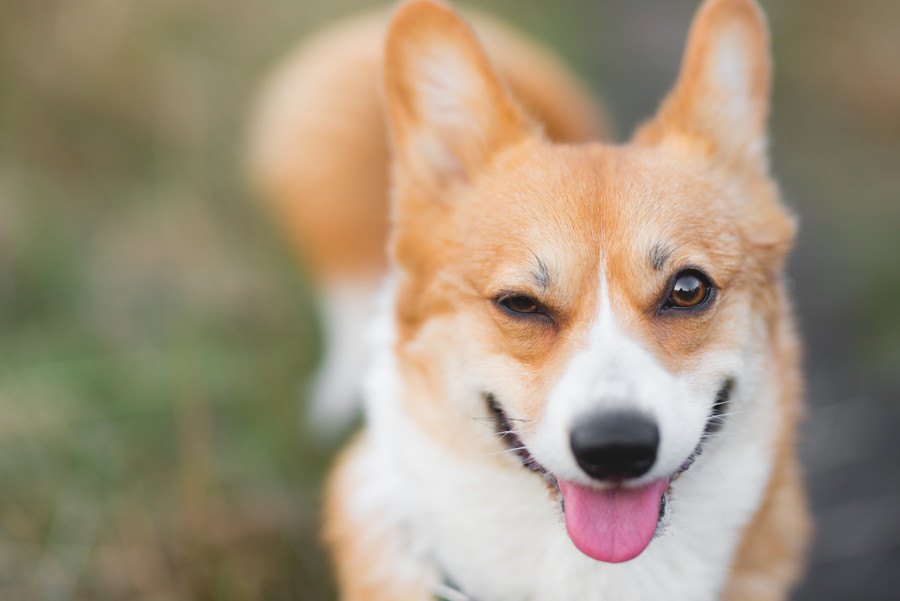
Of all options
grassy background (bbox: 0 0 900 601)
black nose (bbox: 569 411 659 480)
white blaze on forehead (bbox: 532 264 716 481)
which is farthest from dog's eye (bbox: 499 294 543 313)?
grassy background (bbox: 0 0 900 601)

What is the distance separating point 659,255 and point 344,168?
7.10 feet

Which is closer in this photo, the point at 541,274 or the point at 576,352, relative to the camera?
the point at 576,352

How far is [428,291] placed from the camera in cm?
249

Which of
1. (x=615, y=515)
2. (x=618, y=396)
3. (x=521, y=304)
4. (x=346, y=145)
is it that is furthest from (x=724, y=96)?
(x=346, y=145)

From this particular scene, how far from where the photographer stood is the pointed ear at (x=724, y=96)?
2.54m

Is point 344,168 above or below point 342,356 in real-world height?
above

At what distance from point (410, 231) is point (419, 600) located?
1125 mm

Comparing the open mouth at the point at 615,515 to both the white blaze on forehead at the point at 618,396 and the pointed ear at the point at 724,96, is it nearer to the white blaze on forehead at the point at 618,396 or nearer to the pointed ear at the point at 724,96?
the white blaze on forehead at the point at 618,396

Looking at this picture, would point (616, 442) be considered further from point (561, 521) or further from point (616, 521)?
point (561, 521)

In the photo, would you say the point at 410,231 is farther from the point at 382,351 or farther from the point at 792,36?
the point at 792,36

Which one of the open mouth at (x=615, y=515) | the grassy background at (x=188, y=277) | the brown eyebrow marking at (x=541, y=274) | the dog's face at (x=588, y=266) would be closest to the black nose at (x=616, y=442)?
the dog's face at (x=588, y=266)

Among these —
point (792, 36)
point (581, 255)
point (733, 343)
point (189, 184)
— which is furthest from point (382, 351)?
point (792, 36)

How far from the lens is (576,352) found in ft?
6.83

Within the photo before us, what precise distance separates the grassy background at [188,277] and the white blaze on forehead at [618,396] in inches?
66.6
